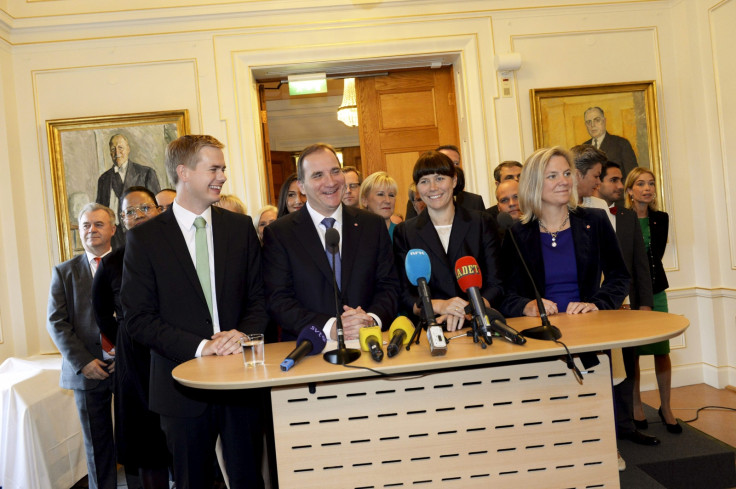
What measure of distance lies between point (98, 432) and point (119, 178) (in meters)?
2.22

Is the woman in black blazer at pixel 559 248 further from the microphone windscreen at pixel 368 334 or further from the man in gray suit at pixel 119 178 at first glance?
the man in gray suit at pixel 119 178

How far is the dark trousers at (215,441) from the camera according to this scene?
2.38 meters

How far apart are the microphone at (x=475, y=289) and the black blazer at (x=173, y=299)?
89cm

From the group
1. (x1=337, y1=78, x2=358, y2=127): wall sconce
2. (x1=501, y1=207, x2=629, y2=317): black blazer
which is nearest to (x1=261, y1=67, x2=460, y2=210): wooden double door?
(x1=337, y1=78, x2=358, y2=127): wall sconce

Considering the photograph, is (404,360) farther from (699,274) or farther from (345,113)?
(345,113)

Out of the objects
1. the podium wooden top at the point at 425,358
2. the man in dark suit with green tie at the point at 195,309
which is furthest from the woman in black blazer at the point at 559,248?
the man in dark suit with green tie at the point at 195,309

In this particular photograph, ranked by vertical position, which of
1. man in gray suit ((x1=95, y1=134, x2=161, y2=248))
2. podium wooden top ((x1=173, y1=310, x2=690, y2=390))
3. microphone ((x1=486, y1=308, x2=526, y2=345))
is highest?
man in gray suit ((x1=95, y1=134, x2=161, y2=248))

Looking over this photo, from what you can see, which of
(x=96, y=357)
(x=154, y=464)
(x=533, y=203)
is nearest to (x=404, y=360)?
(x=533, y=203)

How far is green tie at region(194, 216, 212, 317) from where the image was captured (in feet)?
8.29

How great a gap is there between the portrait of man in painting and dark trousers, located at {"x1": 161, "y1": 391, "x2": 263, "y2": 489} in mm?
3840

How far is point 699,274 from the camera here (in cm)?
555

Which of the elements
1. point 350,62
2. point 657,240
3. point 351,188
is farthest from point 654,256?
point 350,62

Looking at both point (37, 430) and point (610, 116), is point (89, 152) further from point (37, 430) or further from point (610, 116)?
point (610, 116)

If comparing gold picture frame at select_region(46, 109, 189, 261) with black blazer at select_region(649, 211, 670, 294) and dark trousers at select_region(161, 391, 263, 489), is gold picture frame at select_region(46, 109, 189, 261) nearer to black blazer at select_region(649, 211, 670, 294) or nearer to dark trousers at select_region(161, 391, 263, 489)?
dark trousers at select_region(161, 391, 263, 489)
